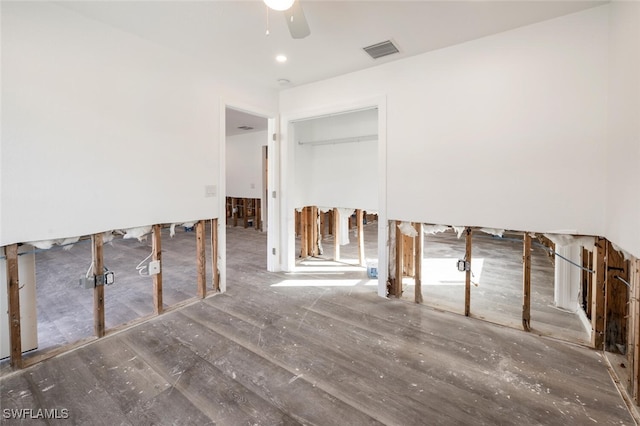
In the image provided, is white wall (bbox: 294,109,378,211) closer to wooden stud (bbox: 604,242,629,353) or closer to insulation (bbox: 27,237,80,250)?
wooden stud (bbox: 604,242,629,353)

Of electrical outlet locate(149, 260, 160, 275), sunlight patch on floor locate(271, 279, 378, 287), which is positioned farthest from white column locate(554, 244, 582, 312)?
electrical outlet locate(149, 260, 160, 275)

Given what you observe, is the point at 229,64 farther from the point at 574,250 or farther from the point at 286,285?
the point at 574,250

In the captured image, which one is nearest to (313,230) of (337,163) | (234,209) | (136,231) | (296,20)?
(337,163)

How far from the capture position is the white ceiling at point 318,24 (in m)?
2.12

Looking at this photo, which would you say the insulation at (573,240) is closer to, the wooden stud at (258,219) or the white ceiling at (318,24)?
the white ceiling at (318,24)

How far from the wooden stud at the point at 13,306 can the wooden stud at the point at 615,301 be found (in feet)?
13.9

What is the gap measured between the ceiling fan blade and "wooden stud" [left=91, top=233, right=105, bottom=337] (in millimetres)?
2200

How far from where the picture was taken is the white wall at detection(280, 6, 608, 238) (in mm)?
2219

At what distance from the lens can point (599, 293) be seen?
2244mm

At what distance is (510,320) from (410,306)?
0.90 metres

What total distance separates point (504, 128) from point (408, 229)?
1.29 meters

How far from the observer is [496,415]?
62.5 inches

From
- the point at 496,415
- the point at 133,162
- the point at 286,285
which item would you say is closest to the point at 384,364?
the point at 496,415

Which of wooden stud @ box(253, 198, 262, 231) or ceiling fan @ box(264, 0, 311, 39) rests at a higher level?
ceiling fan @ box(264, 0, 311, 39)
